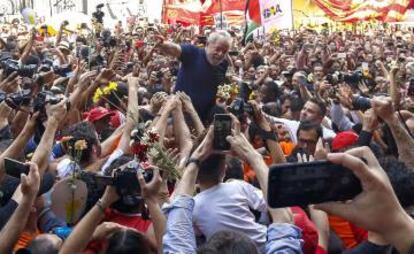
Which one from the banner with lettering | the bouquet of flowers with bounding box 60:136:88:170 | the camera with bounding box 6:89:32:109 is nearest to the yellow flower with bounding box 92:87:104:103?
the camera with bounding box 6:89:32:109

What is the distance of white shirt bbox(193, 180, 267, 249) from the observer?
371 centimetres

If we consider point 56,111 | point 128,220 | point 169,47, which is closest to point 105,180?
point 128,220

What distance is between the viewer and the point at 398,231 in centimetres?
245

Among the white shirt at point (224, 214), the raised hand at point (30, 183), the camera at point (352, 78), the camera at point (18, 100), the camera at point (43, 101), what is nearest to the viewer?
the raised hand at point (30, 183)

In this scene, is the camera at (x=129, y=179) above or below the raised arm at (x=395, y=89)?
below

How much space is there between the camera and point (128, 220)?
393 centimetres

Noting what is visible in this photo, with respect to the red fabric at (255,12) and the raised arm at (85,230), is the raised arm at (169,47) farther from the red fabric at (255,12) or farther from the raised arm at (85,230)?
the red fabric at (255,12)

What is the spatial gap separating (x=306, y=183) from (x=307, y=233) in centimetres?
172

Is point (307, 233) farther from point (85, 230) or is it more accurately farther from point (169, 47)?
point (169, 47)

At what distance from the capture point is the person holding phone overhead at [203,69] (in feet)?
24.1

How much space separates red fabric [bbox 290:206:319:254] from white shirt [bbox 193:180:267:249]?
0.20m

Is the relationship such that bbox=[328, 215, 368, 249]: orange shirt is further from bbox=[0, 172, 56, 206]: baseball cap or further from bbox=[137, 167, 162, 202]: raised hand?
bbox=[0, 172, 56, 206]: baseball cap

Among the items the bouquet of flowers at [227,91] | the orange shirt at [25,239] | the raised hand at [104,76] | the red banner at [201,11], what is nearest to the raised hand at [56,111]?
the orange shirt at [25,239]

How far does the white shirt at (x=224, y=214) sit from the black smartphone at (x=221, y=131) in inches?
16.1
